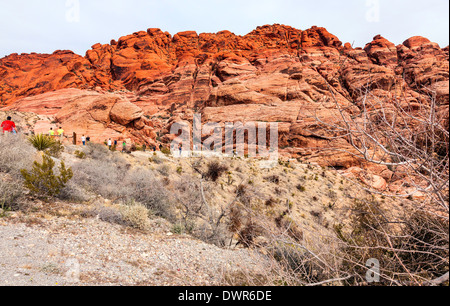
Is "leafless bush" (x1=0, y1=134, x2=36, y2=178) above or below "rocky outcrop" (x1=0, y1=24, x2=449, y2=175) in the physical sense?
below

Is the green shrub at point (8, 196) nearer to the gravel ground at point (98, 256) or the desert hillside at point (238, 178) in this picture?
the desert hillside at point (238, 178)

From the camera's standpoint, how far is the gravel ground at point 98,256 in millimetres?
3238

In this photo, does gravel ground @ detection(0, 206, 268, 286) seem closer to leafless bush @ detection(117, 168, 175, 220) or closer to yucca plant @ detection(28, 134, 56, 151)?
leafless bush @ detection(117, 168, 175, 220)

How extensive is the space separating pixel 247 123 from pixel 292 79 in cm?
1220

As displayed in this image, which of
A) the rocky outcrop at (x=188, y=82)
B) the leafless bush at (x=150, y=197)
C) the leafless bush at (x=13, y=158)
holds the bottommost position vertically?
the leafless bush at (x=150, y=197)

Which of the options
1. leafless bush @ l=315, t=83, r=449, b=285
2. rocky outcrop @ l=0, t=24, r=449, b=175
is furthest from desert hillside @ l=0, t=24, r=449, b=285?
rocky outcrop @ l=0, t=24, r=449, b=175

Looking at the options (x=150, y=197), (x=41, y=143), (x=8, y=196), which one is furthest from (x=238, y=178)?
(x=8, y=196)

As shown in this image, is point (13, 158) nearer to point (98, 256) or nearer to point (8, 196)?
point (8, 196)

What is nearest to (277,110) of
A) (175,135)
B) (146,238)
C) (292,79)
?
(292,79)

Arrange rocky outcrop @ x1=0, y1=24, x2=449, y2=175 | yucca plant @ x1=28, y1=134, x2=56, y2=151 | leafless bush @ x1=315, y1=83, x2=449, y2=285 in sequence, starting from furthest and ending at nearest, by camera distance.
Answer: rocky outcrop @ x1=0, y1=24, x2=449, y2=175 < yucca plant @ x1=28, y1=134, x2=56, y2=151 < leafless bush @ x1=315, y1=83, x2=449, y2=285

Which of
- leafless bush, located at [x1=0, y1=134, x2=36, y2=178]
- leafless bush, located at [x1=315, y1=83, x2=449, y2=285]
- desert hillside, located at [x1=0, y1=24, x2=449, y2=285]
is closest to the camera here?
leafless bush, located at [x1=315, y1=83, x2=449, y2=285]

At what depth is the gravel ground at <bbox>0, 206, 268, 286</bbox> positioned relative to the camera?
3.24m

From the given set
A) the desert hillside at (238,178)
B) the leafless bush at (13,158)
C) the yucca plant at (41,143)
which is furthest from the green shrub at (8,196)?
the yucca plant at (41,143)
